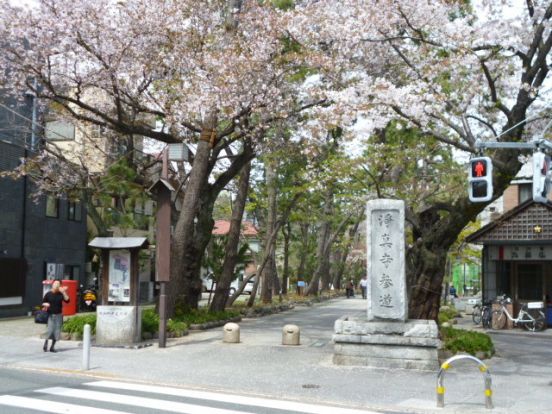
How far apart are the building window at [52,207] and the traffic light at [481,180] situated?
895 inches

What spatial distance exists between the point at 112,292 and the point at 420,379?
30.1 ft

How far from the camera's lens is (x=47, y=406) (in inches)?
369

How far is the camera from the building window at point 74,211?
102ft

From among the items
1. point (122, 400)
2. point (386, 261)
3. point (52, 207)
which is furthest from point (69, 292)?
point (122, 400)

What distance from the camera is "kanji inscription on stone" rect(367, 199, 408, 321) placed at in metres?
13.9

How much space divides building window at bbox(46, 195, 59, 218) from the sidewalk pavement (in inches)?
465

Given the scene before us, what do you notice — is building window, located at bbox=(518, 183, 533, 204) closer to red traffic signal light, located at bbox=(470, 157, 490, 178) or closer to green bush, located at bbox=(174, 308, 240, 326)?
green bush, located at bbox=(174, 308, 240, 326)

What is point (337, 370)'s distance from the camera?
1327cm

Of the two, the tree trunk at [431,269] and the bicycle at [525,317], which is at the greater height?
the tree trunk at [431,269]

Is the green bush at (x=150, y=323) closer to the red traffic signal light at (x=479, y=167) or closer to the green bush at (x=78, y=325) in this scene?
the green bush at (x=78, y=325)

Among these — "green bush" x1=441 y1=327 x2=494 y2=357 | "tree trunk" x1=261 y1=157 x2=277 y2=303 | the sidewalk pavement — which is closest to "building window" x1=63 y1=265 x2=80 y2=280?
"tree trunk" x1=261 y1=157 x2=277 y2=303

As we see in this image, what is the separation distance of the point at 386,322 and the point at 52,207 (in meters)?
21.0

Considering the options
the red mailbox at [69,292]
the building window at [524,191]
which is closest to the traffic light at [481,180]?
the red mailbox at [69,292]

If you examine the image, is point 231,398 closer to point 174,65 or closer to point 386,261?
point 386,261
